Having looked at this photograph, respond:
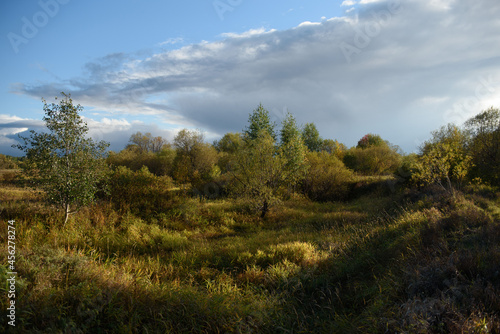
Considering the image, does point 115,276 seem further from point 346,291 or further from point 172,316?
point 346,291

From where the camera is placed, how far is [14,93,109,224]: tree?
29.7ft

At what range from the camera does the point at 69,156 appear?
9.54 meters

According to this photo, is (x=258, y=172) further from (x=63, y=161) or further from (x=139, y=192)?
(x=63, y=161)

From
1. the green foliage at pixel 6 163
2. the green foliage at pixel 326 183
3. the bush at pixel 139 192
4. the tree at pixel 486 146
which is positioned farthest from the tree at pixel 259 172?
the green foliage at pixel 6 163

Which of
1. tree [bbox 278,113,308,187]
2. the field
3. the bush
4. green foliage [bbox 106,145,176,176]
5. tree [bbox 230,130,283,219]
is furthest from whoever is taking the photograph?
green foliage [bbox 106,145,176,176]

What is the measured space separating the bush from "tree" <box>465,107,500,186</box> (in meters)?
20.3

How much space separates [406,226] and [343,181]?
1511 centimetres

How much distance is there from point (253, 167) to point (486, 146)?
1639 centimetres

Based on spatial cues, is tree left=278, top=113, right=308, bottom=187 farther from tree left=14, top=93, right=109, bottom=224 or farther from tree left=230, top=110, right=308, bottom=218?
tree left=14, top=93, right=109, bottom=224

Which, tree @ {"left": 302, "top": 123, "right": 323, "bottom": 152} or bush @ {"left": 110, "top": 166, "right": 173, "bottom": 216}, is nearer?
bush @ {"left": 110, "top": 166, "right": 173, "bottom": 216}

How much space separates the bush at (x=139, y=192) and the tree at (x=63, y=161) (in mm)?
2902

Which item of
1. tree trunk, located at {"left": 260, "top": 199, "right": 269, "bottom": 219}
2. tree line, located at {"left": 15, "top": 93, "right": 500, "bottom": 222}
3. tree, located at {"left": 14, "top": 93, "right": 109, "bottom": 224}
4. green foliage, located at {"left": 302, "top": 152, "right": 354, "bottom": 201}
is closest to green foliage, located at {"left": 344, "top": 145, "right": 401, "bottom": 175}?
tree line, located at {"left": 15, "top": 93, "right": 500, "bottom": 222}

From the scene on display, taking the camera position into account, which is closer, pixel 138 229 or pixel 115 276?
pixel 115 276

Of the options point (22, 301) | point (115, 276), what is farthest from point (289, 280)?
point (22, 301)
